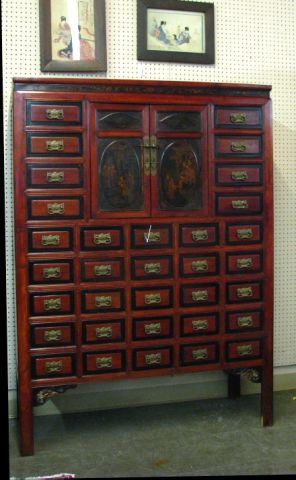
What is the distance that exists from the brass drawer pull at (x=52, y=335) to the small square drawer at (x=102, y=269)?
13.8 inches

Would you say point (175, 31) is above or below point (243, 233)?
above

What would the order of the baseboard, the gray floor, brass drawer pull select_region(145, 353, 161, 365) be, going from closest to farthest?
the gray floor < brass drawer pull select_region(145, 353, 161, 365) < the baseboard

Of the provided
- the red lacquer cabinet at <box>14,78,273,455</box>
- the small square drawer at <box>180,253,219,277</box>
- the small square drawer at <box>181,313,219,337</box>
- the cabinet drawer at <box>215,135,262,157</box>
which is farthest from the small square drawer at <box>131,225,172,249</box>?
the cabinet drawer at <box>215,135,262,157</box>

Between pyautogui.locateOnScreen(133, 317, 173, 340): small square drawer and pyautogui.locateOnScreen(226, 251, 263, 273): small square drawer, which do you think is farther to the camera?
pyautogui.locateOnScreen(226, 251, 263, 273): small square drawer

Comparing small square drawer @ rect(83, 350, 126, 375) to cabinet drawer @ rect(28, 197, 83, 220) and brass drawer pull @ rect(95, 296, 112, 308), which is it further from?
cabinet drawer @ rect(28, 197, 83, 220)

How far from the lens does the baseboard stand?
12.4 feet

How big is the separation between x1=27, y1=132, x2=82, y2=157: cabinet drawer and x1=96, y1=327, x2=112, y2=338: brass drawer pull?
106 cm

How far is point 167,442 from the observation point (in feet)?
10.8

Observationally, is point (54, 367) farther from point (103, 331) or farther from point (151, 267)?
point (151, 267)

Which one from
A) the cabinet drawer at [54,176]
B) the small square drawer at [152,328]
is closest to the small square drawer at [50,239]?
the cabinet drawer at [54,176]

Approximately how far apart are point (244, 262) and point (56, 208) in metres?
1.24

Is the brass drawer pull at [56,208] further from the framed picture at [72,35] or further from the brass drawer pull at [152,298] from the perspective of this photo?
the framed picture at [72,35]

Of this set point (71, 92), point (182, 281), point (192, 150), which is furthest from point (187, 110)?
point (182, 281)

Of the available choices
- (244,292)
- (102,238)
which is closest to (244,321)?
(244,292)
